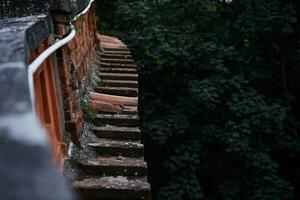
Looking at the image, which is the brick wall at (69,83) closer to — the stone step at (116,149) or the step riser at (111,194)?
the stone step at (116,149)

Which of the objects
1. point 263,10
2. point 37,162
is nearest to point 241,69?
point 263,10

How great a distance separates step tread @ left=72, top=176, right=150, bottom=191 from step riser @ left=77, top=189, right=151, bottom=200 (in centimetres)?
2

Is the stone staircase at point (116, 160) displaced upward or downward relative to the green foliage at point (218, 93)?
upward

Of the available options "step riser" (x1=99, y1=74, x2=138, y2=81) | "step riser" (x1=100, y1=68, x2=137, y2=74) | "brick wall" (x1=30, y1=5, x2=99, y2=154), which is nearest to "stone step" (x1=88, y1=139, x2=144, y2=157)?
"brick wall" (x1=30, y1=5, x2=99, y2=154)

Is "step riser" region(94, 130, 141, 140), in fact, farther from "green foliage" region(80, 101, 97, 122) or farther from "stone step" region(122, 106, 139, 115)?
"stone step" region(122, 106, 139, 115)

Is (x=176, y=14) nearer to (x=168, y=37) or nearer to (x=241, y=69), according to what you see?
(x=168, y=37)

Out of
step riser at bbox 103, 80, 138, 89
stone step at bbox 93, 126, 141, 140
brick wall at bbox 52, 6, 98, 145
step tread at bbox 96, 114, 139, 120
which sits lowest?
stone step at bbox 93, 126, 141, 140

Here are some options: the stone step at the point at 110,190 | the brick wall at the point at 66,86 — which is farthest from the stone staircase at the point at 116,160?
the brick wall at the point at 66,86

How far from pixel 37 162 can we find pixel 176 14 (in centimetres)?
916

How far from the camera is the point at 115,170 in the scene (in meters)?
2.52

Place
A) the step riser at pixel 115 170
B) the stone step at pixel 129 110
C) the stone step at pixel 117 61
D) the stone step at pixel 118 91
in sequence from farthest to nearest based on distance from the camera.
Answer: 1. the stone step at pixel 117 61
2. the stone step at pixel 118 91
3. the stone step at pixel 129 110
4. the step riser at pixel 115 170

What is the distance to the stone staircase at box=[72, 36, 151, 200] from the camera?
89.3 inches

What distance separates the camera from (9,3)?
2082mm

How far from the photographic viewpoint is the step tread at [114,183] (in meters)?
2.27
